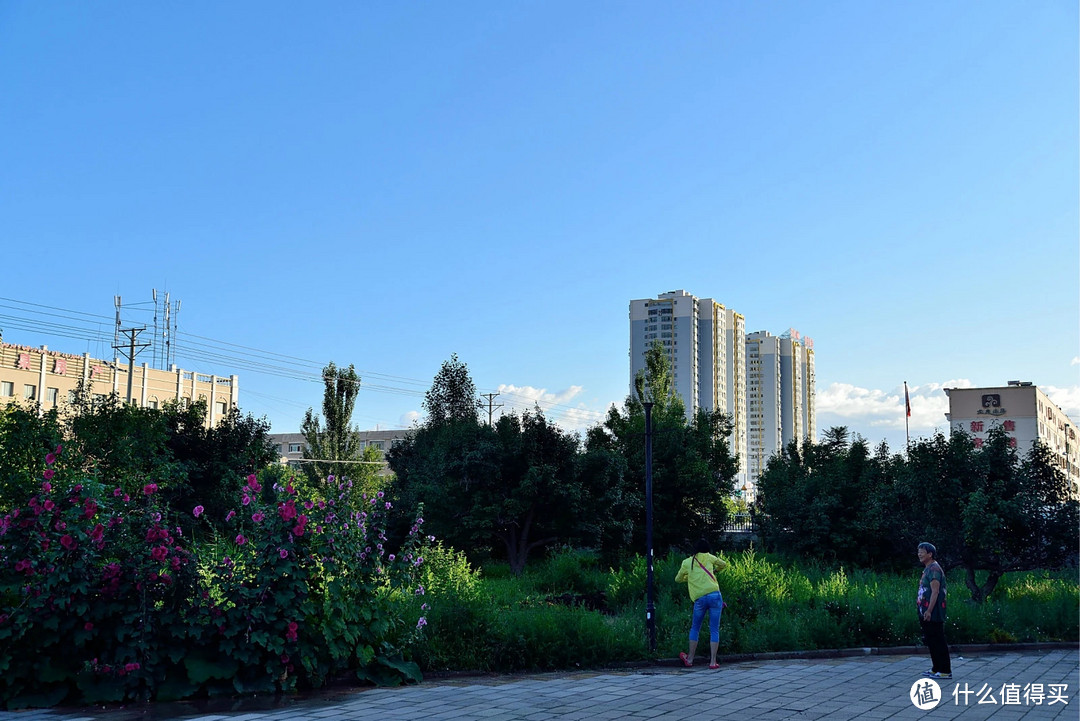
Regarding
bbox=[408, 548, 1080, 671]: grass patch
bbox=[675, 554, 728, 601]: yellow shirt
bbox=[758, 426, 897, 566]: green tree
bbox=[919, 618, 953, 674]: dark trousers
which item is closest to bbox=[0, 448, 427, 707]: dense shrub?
bbox=[408, 548, 1080, 671]: grass patch

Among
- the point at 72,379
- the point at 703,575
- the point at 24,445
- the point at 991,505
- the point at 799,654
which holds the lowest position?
the point at 799,654

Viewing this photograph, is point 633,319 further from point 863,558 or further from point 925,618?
point 925,618

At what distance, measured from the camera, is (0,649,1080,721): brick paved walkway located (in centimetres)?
801

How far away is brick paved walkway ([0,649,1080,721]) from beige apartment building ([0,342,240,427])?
55.5m

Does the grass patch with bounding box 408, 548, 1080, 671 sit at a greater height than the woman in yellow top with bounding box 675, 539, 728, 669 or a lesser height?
lesser

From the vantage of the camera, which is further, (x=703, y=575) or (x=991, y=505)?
(x=991, y=505)

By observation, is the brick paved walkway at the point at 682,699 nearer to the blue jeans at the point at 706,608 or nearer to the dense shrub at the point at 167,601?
the dense shrub at the point at 167,601

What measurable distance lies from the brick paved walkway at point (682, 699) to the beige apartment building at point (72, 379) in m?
55.5

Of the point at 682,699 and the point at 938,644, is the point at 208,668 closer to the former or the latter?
the point at 682,699

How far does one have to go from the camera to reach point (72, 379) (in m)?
73.2

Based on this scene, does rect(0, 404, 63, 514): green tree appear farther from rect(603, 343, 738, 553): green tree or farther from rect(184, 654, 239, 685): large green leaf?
rect(603, 343, 738, 553): green tree

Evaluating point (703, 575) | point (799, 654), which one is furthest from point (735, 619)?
point (703, 575)

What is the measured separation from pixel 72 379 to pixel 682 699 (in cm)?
7594

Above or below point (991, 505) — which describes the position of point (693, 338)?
above
